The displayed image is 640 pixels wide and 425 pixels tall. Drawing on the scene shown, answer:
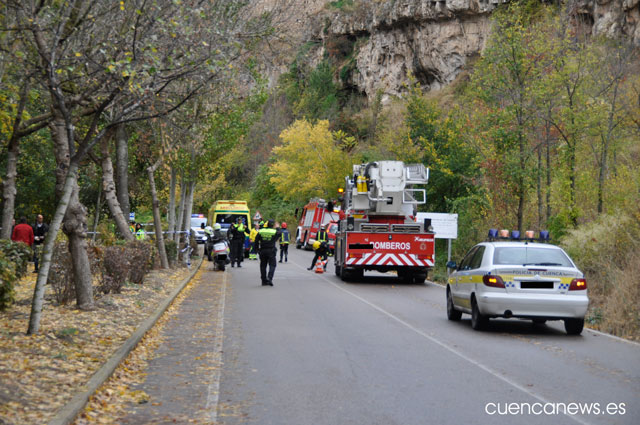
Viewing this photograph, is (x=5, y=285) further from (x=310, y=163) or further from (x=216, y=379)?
(x=310, y=163)

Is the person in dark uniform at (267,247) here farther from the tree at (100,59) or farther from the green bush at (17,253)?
the tree at (100,59)

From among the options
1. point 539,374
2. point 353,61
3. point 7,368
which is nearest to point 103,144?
point 7,368

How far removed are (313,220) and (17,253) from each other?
90.4 feet

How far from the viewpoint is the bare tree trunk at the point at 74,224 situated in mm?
11391

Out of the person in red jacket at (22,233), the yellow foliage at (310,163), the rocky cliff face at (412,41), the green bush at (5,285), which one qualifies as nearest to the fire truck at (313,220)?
the yellow foliage at (310,163)

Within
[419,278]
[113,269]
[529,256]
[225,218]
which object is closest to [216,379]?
[529,256]

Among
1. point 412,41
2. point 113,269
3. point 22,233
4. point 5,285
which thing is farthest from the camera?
point 412,41

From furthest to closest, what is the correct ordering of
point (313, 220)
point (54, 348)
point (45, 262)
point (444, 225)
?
point (313, 220)
point (444, 225)
point (45, 262)
point (54, 348)

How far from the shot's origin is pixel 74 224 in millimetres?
11805

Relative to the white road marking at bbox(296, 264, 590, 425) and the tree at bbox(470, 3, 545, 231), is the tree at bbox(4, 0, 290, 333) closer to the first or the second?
the white road marking at bbox(296, 264, 590, 425)

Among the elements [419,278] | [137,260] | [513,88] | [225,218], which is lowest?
[419,278]

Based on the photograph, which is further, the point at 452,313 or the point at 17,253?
the point at 17,253

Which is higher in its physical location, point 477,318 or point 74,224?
point 74,224

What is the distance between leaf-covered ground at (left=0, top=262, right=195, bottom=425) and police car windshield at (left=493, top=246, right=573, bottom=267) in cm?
608
